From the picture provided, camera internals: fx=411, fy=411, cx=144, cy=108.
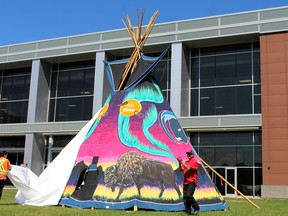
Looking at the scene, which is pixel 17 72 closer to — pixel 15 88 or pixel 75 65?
pixel 15 88

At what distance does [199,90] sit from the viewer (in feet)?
96.2

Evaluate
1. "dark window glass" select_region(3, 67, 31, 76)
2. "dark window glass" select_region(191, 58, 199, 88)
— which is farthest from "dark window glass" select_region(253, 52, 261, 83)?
"dark window glass" select_region(3, 67, 31, 76)

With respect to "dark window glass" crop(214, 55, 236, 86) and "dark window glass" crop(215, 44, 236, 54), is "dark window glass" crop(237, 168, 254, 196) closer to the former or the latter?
"dark window glass" crop(214, 55, 236, 86)

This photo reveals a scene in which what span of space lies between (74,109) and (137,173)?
886 inches

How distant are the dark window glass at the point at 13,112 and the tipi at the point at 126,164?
22468 millimetres

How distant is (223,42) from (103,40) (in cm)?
920

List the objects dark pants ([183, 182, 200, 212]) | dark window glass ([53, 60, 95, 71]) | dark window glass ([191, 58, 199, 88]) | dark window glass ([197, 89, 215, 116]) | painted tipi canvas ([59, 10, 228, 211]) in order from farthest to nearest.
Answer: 1. dark window glass ([53, 60, 95, 71])
2. dark window glass ([191, 58, 199, 88])
3. dark window glass ([197, 89, 215, 116])
4. painted tipi canvas ([59, 10, 228, 211])
5. dark pants ([183, 182, 200, 212])

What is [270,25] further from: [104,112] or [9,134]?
[9,134]

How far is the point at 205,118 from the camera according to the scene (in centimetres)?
2741

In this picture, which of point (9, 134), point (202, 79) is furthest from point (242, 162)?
point (9, 134)

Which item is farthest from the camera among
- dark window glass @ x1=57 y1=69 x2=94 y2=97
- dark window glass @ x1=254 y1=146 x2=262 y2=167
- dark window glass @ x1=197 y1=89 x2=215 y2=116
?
dark window glass @ x1=57 y1=69 x2=94 y2=97

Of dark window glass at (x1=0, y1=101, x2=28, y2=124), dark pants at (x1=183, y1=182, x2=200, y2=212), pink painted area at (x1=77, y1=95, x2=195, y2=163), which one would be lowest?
dark pants at (x1=183, y1=182, x2=200, y2=212)

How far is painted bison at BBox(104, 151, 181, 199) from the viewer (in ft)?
36.9

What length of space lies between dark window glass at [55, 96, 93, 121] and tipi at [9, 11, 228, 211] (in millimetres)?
18223
